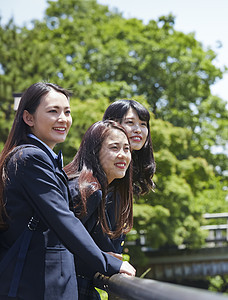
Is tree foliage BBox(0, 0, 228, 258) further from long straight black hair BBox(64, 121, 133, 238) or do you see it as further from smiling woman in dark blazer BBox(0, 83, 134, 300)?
smiling woman in dark blazer BBox(0, 83, 134, 300)

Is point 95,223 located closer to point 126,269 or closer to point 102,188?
point 102,188

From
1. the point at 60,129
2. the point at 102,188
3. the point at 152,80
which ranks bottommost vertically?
the point at 102,188

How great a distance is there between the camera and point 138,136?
3.30 meters

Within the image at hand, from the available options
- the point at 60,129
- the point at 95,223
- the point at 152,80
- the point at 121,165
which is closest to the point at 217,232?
the point at 152,80

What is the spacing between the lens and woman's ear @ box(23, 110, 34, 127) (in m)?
2.11

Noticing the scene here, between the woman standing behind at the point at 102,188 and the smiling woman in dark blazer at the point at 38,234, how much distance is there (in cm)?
31

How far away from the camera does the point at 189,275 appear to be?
2608cm

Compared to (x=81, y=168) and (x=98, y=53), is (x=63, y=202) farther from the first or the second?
(x=98, y=53)

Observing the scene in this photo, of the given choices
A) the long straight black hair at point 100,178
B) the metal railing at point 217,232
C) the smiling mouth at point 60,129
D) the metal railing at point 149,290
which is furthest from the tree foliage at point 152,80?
the metal railing at point 149,290

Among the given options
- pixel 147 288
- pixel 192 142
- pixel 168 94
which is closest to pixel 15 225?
pixel 147 288

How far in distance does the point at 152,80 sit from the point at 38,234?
21.3 metres

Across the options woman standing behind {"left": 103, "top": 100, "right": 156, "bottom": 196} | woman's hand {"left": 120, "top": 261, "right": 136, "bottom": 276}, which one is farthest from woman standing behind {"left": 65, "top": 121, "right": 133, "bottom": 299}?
woman standing behind {"left": 103, "top": 100, "right": 156, "bottom": 196}

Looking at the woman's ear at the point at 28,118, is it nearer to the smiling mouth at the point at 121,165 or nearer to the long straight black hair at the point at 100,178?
the long straight black hair at the point at 100,178

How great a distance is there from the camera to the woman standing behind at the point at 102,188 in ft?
7.42
